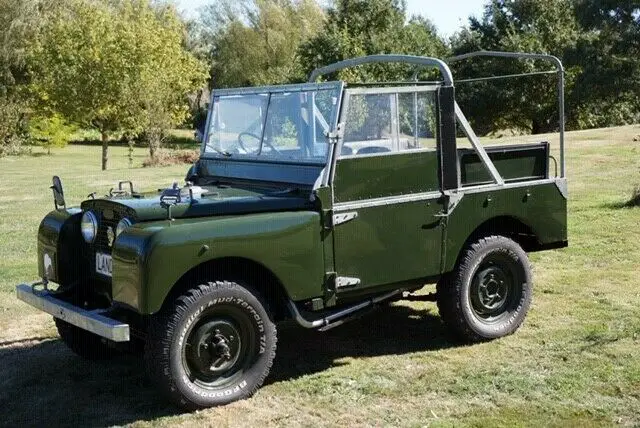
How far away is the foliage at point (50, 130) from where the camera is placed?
40.2 metres

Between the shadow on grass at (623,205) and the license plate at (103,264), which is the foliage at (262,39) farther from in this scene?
the license plate at (103,264)

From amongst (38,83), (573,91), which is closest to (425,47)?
(573,91)

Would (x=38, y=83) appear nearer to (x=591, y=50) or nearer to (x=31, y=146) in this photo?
(x=31, y=146)

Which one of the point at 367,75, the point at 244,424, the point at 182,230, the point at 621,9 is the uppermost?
the point at 621,9

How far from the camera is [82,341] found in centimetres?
628

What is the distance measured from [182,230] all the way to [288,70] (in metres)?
38.6

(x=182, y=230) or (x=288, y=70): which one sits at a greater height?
(x=288, y=70)

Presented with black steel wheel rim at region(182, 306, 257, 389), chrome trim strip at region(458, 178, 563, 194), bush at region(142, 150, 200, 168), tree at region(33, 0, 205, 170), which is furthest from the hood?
tree at region(33, 0, 205, 170)

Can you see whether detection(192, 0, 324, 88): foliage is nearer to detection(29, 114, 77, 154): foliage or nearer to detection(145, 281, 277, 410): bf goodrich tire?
detection(29, 114, 77, 154): foliage

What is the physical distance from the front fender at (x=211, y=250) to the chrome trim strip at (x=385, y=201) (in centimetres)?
23

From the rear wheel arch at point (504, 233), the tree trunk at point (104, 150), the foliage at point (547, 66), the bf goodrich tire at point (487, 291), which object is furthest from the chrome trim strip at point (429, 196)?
the foliage at point (547, 66)

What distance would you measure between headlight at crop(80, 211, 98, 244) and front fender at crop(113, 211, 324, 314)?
68cm

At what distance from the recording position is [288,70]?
140ft

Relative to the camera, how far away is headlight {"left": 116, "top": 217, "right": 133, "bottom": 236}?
16.9 ft
